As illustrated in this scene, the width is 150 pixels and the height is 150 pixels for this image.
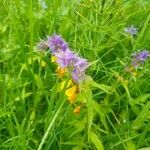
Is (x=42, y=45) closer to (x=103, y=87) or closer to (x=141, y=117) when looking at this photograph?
(x=103, y=87)

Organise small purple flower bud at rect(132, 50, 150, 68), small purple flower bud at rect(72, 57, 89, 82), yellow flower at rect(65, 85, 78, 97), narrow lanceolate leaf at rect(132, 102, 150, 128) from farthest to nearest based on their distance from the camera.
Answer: small purple flower bud at rect(132, 50, 150, 68) < narrow lanceolate leaf at rect(132, 102, 150, 128) < yellow flower at rect(65, 85, 78, 97) < small purple flower bud at rect(72, 57, 89, 82)

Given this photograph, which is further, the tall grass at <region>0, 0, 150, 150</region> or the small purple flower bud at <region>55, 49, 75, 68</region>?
the tall grass at <region>0, 0, 150, 150</region>

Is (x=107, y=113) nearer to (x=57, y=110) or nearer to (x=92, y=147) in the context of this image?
(x=92, y=147)

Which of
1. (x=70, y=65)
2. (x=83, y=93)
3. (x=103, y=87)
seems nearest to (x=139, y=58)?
(x=103, y=87)

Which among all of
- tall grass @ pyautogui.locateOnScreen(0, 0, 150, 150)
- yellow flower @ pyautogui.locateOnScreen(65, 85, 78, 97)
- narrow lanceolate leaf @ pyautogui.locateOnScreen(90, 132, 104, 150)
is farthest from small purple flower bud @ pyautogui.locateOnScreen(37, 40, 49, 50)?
narrow lanceolate leaf @ pyautogui.locateOnScreen(90, 132, 104, 150)

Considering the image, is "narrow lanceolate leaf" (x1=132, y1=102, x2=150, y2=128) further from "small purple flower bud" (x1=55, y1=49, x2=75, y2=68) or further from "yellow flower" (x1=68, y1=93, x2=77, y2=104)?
"small purple flower bud" (x1=55, y1=49, x2=75, y2=68)

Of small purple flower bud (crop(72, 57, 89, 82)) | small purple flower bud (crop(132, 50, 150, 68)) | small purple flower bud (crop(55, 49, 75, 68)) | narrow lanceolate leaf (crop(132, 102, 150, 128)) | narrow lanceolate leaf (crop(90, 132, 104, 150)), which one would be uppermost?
small purple flower bud (crop(55, 49, 75, 68))

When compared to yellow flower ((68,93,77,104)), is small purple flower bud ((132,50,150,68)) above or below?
above

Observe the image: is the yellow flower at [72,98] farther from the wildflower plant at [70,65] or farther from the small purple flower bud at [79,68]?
the small purple flower bud at [79,68]
